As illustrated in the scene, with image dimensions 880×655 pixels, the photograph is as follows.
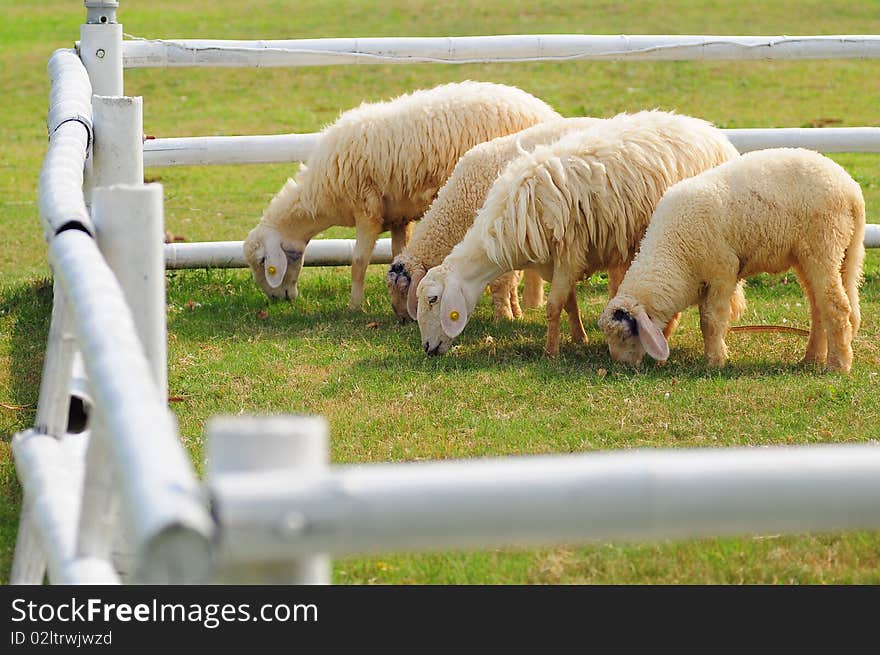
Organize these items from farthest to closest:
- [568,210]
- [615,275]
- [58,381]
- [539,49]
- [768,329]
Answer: [539,49], [615,275], [768,329], [568,210], [58,381]

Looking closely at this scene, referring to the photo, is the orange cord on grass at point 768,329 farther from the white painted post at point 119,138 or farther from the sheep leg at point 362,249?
the white painted post at point 119,138

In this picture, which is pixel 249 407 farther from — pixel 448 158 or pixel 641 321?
pixel 448 158

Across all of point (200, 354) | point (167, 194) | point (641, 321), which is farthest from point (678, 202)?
point (167, 194)

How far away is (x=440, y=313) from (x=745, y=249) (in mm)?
1741

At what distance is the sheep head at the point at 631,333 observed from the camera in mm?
6676

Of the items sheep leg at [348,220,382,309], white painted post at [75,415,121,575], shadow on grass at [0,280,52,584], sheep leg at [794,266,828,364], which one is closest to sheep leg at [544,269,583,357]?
sheep leg at [794,266,828,364]

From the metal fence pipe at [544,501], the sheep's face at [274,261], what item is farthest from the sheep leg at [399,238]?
the metal fence pipe at [544,501]

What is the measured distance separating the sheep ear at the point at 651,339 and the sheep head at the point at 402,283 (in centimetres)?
171

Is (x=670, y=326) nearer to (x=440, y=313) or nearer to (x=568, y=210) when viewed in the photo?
(x=568, y=210)

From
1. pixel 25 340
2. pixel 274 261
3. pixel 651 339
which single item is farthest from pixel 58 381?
pixel 274 261

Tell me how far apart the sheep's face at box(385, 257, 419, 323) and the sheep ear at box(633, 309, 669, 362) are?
1.75m

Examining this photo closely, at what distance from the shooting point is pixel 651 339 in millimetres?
6672

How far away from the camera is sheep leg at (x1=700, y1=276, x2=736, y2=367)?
681cm
